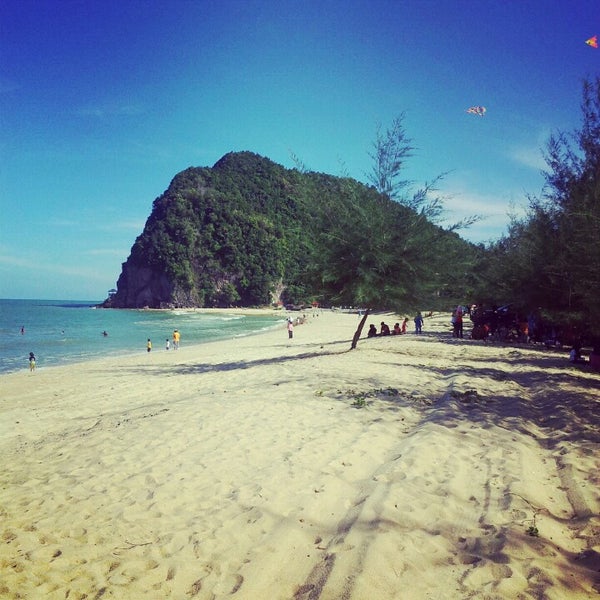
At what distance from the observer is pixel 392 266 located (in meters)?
14.7

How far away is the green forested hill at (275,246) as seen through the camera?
14.5m

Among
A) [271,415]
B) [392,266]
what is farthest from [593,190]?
[271,415]

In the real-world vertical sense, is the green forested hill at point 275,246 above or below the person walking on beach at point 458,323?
above

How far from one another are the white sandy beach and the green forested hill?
6.53 metres

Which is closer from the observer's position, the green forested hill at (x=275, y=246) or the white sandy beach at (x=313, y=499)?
the white sandy beach at (x=313, y=499)

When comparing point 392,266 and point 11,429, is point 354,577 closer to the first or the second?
point 11,429

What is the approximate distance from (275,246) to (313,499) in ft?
424

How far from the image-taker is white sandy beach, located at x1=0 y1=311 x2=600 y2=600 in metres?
3.01

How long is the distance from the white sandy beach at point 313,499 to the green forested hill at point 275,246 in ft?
21.4

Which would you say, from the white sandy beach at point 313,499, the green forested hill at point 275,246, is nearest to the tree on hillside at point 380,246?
the green forested hill at point 275,246

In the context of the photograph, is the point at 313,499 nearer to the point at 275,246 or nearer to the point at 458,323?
the point at 458,323

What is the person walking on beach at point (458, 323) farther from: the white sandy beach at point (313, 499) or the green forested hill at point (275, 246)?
the white sandy beach at point (313, 499)

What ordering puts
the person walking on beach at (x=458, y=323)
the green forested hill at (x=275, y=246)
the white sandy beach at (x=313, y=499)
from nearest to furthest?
the white sandy beach at (x=313, y=499) < the green forested hill at (x=275, y=246) < the person walking on beach at (x=458, y=323)

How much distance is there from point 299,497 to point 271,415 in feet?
10.1
